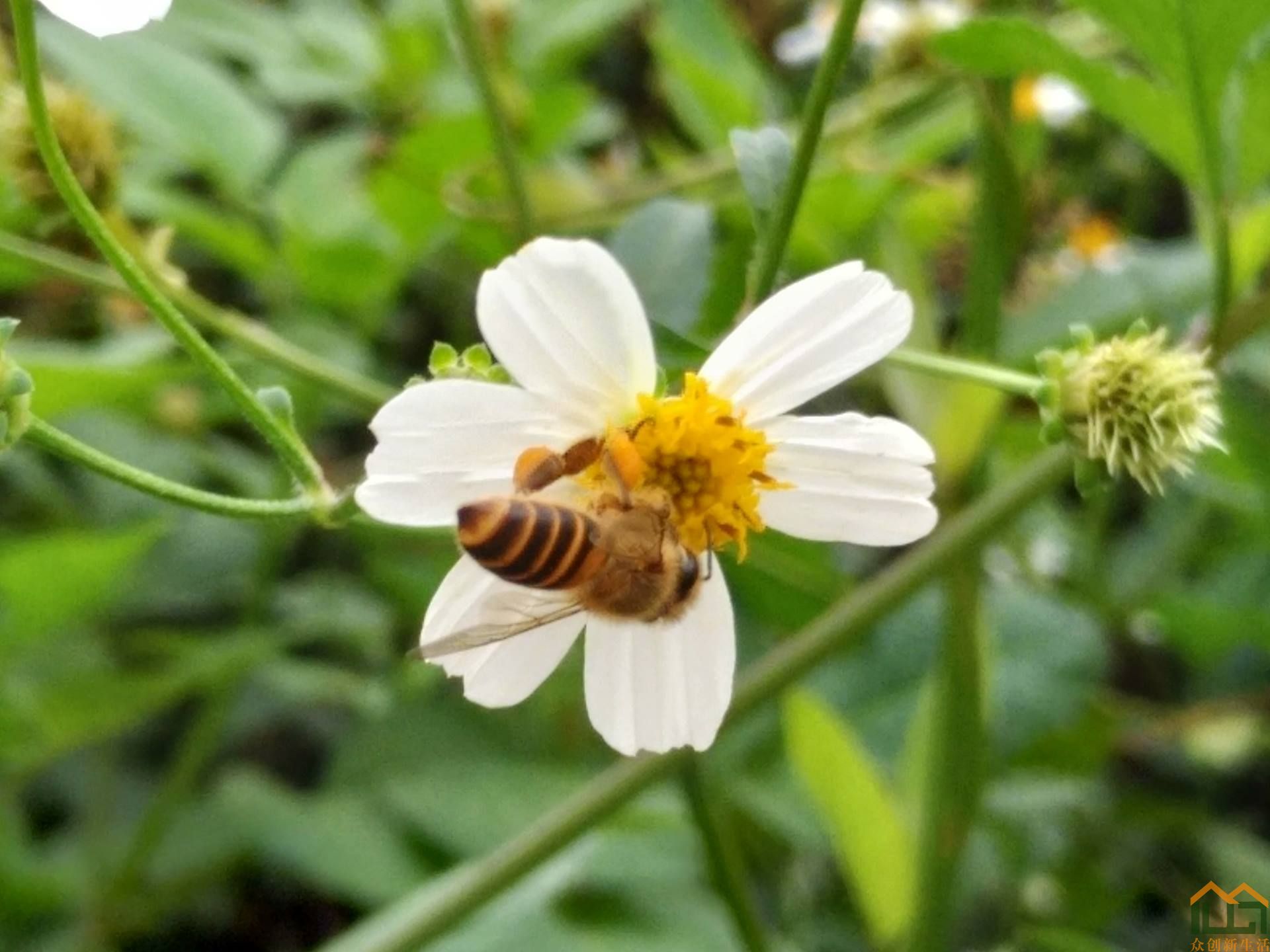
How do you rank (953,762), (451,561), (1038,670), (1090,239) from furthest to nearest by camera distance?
1. (1090,239)
2. (451,561)
3. (1038,670)
4. (953,762)

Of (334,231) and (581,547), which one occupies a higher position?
(334,231)

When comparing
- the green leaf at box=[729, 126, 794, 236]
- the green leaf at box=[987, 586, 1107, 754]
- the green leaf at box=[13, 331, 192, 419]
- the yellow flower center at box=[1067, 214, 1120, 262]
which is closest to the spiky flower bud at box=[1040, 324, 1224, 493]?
the green leaf at box=[729, 126, 794, 236]

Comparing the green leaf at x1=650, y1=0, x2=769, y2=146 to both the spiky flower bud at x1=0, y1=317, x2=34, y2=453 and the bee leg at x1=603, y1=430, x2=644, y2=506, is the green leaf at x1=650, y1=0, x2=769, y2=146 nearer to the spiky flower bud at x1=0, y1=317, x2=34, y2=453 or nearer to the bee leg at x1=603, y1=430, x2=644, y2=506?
the bee leg at x1=603, y1=430, x2=644, y2=506

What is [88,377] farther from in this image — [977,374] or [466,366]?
[977,374]

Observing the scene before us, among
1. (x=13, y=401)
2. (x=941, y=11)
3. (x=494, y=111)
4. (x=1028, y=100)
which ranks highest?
(x=941, y=11)

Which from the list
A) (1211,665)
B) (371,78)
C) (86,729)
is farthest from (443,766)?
(1211,665)

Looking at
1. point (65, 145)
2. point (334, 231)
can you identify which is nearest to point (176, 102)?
point (334, 231)

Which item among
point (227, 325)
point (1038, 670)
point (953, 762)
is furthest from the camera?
point (1038, 670)
